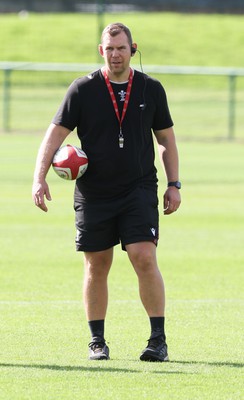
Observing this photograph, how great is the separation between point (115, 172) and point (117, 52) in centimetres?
81

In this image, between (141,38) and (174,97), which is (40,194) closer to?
(174,97)

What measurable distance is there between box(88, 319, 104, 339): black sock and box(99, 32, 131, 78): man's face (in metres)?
1.73

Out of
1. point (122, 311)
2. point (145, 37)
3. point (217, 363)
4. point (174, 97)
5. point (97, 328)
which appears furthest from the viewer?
point (145, 37)

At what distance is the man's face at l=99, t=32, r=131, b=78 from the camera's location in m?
7.91

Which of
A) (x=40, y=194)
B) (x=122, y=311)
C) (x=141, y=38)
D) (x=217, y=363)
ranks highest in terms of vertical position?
(x=40, y=194)

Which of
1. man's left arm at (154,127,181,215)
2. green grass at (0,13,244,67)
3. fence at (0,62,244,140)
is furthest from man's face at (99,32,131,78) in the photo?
green grass at (0,13,244,67)

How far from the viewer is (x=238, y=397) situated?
22.5ft

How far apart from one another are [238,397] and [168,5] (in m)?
42.3

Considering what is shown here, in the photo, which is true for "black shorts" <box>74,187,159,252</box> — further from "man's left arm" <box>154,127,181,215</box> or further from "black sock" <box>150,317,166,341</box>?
"black sock" <box>150,317,166,341</box>

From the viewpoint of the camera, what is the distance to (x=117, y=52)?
791 cm

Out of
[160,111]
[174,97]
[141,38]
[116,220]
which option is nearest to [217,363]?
[116,220]

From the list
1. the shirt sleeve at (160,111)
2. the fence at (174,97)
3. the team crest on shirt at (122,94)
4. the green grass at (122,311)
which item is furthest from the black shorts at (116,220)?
the fence at (174,97)

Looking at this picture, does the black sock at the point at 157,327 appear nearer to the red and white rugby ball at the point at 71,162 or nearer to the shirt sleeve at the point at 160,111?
the red and white rugby ball at the point at 71,162

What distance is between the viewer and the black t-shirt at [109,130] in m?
8.07
